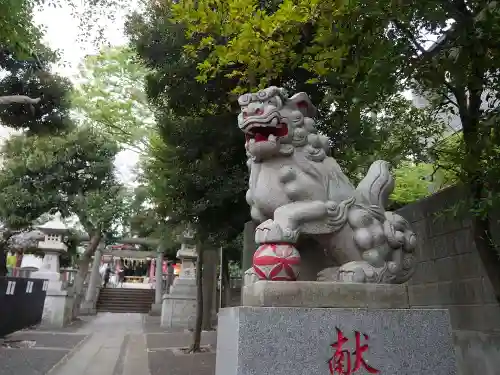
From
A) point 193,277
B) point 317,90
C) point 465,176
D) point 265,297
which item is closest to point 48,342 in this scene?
point 193,277

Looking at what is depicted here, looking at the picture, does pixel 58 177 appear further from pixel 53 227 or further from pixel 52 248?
pixel 52 248

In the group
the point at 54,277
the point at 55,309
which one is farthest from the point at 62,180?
the point at 55,309

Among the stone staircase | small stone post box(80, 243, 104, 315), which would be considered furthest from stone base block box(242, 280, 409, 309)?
the stone staircase

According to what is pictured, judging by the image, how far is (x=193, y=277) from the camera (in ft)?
45.5

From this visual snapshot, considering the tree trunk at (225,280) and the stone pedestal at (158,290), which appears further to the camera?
the stone pedestal at (158,290)

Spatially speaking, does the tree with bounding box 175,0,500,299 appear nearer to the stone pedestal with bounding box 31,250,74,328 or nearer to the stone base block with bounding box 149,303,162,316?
the stone pedestal with bounding box 31,250,74,328

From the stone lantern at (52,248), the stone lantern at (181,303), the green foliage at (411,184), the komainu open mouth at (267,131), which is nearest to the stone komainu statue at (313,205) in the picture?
the komainu open mouth at (267,131)

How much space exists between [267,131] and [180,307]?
11352 millimetres

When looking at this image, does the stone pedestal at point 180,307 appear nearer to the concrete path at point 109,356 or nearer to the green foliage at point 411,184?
the concrete path at point 109,356

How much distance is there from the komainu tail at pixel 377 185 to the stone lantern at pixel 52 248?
39.5ft

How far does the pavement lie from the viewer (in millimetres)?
6230

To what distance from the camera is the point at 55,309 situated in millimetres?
12508

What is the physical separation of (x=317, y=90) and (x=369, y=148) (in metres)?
1.20

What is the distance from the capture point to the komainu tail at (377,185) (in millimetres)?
3064
